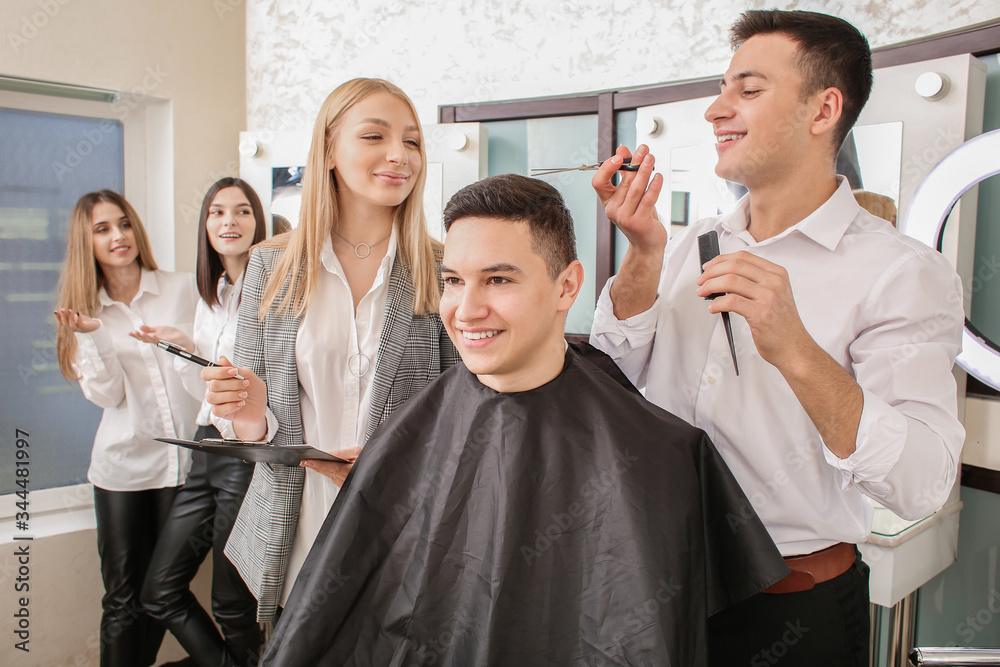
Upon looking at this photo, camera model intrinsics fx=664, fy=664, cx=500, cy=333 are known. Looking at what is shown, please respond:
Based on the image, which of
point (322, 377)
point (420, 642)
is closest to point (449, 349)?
point (322, 377)

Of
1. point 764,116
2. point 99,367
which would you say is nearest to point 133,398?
point 99,367

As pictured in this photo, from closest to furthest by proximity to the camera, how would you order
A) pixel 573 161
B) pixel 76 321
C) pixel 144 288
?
pixel 76 321
pixel 573 161
pixel 144 288

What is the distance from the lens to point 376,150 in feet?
5.49

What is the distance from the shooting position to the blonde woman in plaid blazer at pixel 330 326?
168 cm

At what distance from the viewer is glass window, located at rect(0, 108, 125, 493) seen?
9.44ft

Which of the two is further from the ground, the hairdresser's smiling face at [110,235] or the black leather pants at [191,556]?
the hairdresser's smiling face at [110,235]

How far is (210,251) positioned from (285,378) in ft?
4.69

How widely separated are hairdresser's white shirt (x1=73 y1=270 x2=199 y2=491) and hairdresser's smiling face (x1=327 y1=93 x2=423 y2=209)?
1.57 metres

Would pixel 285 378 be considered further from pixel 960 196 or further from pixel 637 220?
pixel 960 196

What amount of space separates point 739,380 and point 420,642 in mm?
819

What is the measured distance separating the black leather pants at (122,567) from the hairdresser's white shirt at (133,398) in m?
0.06

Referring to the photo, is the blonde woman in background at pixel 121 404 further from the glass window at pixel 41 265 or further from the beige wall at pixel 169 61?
the beige wall at pixel 169 61

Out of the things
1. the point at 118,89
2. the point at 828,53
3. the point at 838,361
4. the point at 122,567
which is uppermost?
the point at 118,89

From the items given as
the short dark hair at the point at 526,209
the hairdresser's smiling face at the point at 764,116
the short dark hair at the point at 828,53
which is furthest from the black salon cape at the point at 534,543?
the short dark hair at the point at 828,53
